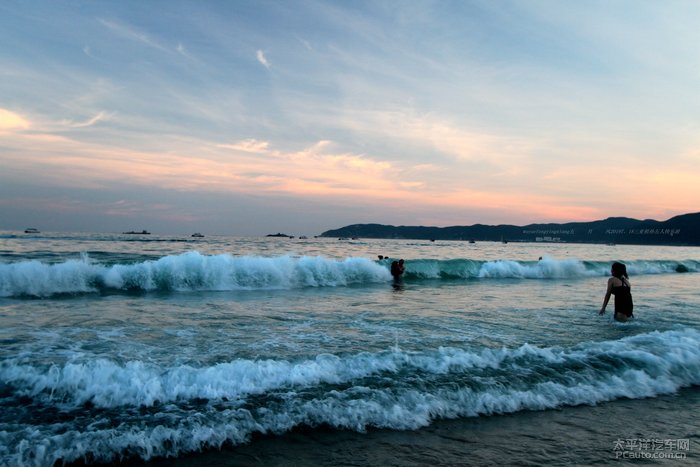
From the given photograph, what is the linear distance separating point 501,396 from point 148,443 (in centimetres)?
424

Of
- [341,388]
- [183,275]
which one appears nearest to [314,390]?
[341,388]

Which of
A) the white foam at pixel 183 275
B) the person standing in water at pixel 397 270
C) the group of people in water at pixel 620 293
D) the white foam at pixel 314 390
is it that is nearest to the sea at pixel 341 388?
the white foam at pixel 314 390

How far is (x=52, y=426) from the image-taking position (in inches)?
168

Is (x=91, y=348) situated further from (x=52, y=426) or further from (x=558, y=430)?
(x=558, y=430)

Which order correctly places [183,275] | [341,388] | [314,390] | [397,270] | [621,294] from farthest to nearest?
[397,270], [183,275], [621,294], [341,388], [314,390]
